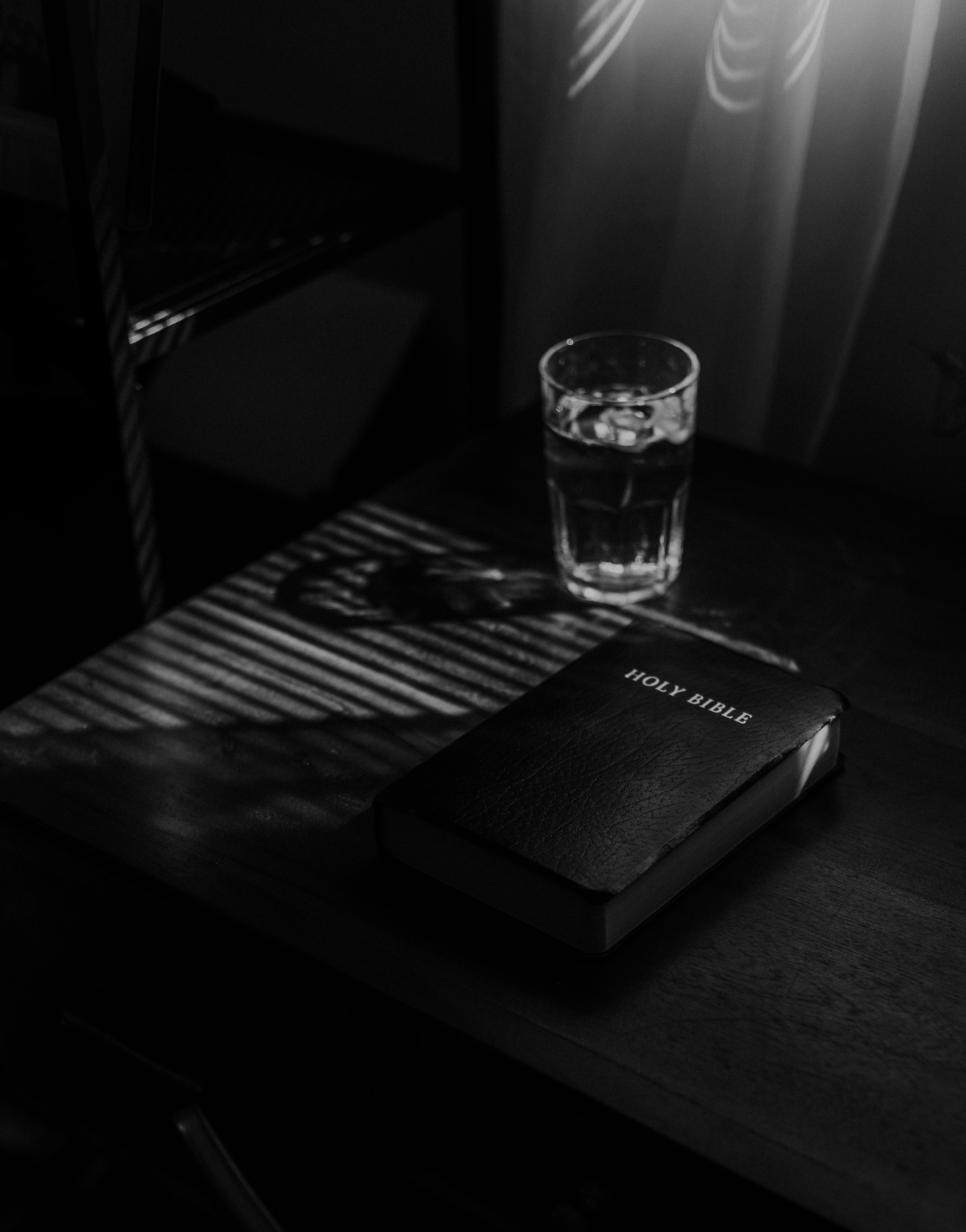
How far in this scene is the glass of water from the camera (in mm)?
907

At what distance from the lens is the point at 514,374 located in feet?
3.95

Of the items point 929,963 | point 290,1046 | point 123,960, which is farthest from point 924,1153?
point 123,960

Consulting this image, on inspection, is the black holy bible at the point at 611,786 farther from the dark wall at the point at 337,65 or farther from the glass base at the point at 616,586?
the dark wall at the point at 337,65

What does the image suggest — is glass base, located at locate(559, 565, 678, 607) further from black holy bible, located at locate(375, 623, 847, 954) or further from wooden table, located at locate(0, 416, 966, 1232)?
black holy bible, located at locate(375, 623, 847, 954)

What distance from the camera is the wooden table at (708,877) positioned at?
623 millimetres

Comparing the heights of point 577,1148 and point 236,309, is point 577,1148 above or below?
below

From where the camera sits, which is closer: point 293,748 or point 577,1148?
point 577,1148

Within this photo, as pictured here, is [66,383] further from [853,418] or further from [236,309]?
[853,418]

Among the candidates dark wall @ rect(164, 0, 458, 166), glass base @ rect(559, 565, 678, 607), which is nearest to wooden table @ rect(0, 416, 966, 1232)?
glass base @ rect(559, 565, 678, 607)

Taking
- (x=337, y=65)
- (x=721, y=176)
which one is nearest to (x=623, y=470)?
(x=721, y=176)

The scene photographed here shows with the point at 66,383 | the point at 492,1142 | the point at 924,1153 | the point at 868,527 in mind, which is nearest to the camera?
the point at 924,1153

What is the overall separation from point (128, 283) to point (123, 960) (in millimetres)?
432

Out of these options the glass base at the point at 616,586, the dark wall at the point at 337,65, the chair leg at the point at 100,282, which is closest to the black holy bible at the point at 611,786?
the glass base at the point at 616,586

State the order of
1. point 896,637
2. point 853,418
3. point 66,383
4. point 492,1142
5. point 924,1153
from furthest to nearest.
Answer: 1. point 66,383
2. point 853,418
3. point 896,637
4. point 492,1142
5. point 924,1153
